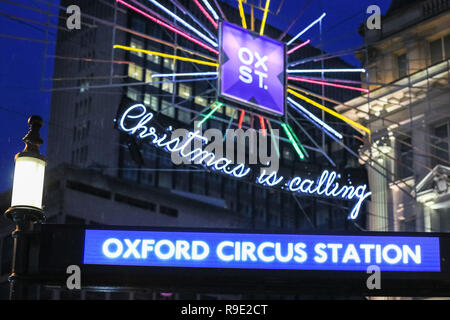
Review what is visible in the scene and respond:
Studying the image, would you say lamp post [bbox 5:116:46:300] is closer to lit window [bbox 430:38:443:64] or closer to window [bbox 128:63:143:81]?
lit window [bbox 430:38:443:64]

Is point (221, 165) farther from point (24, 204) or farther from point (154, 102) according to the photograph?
point (154, 102)

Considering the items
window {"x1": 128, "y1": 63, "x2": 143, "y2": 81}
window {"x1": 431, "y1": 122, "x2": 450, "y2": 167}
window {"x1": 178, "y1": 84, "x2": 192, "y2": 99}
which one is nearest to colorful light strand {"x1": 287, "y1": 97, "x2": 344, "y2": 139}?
window {"x1": 431, "y1": 122, "x2": 450, "y2": 167}

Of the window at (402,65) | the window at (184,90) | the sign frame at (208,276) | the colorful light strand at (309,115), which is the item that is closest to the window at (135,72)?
the window at (184,90)

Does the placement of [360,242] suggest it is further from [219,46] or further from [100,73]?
[100,73]

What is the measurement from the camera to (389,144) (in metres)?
40.1

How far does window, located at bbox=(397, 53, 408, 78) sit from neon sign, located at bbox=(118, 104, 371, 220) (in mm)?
8955

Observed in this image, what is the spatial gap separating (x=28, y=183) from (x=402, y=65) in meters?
33.4

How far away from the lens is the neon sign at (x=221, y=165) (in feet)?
90.6

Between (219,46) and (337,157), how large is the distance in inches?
3557

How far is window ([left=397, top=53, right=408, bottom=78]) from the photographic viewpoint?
40.2 m

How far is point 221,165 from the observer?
29.6 m

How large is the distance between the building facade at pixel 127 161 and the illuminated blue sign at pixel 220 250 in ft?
236

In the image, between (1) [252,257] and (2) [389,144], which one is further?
(2) [389,144]
